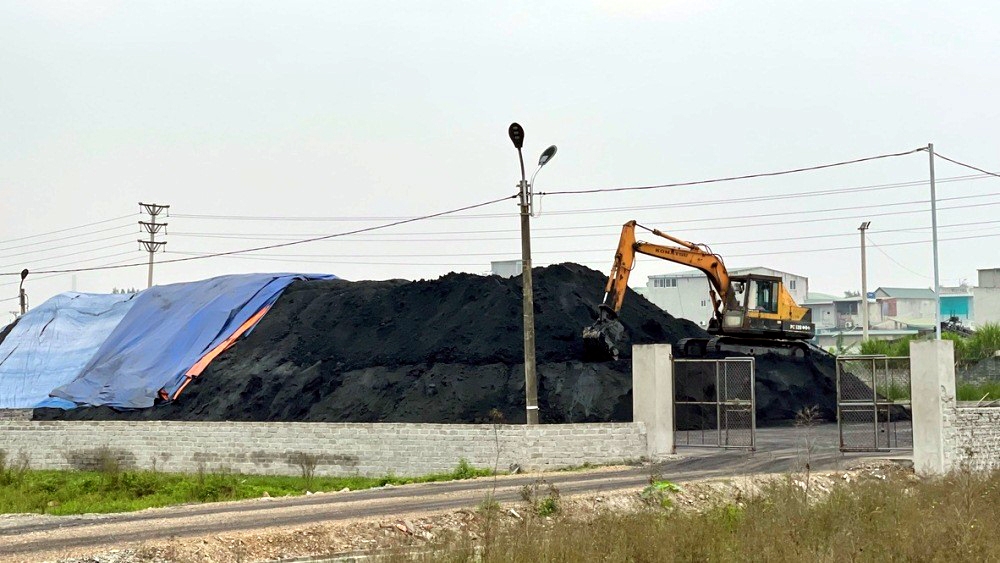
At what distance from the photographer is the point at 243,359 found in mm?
41062

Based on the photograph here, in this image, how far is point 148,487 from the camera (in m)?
23.9

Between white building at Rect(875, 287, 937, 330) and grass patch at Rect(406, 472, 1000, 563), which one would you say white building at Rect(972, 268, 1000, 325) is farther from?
grass patch at Rect(406, 472, 1000, 563)

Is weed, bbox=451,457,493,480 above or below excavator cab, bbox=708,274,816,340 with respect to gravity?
below

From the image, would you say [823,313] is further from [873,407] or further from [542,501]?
[542,501]

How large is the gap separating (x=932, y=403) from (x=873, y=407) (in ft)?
10.6

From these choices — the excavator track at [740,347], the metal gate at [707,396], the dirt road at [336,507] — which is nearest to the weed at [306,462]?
the dirt road at [336,507]

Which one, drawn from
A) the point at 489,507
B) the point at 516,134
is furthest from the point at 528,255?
the point at 489,507

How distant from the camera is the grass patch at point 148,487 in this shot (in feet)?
70.7

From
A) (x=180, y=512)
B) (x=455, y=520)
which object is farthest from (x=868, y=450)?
(x=180, y=512)

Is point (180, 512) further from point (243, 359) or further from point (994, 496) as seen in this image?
point (243, 359)

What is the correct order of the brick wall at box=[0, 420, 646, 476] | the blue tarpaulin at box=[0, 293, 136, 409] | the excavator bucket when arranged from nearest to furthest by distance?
1. the brick wall at box=[0, 420, 646, 476]
2. the excavator bucket
3. the blue tarpaulin at box=[0, 293, 136, 409]

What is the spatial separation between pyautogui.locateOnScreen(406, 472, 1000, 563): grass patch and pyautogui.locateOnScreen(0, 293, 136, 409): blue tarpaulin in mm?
34478

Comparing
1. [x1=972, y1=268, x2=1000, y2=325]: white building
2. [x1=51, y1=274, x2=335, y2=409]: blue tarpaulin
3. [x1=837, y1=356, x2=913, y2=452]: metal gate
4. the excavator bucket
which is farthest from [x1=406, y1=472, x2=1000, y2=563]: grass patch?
[x1=972, y1=268, x2=1000, y2=325]: white building

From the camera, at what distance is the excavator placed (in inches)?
1491
